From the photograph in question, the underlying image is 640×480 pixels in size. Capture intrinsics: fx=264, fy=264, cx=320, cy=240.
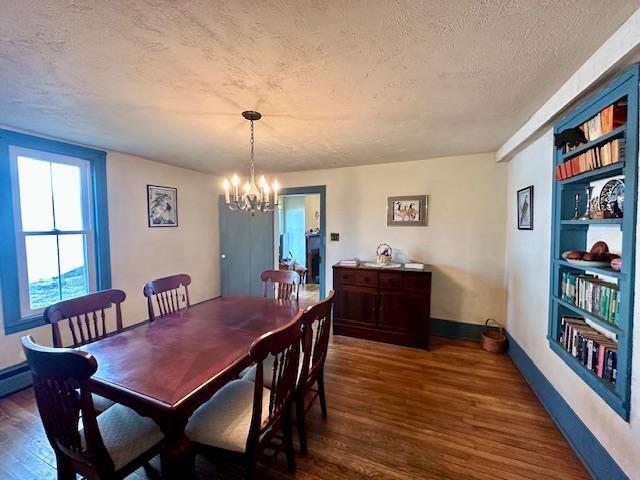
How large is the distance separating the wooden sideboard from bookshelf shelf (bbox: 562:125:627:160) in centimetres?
162

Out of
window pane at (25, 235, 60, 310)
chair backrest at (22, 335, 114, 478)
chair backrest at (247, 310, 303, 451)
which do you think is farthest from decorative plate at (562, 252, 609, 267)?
window pane at (25, 235, 60, 310)

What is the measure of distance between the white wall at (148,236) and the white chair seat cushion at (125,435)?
1.92 meters

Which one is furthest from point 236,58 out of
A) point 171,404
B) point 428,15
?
point 171,404

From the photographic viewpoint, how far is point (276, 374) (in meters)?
1.35

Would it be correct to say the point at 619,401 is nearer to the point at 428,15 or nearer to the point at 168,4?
the point at 428,15

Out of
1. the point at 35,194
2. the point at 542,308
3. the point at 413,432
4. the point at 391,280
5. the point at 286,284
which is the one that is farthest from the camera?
the point at 391,280

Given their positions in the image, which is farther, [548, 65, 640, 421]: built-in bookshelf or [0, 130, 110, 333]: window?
[0, 130, 110, 333]: window

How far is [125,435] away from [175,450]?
0.34 metres

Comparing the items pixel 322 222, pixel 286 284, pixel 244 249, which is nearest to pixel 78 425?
pixel 286 284

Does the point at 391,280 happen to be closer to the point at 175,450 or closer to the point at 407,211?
the point at 407,211

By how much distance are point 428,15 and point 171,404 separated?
1858 mm

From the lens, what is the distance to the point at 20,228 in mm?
2352

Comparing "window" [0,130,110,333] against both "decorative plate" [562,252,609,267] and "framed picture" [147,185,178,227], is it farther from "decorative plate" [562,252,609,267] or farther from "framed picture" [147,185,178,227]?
"decorative plate" [562,252,609,267]

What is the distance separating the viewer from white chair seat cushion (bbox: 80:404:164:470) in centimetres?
114
